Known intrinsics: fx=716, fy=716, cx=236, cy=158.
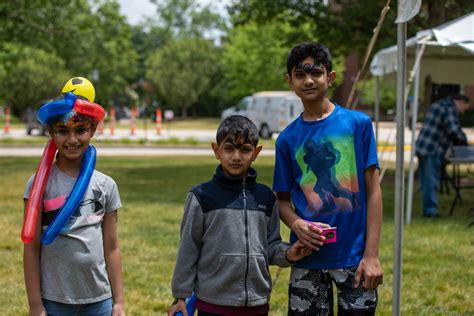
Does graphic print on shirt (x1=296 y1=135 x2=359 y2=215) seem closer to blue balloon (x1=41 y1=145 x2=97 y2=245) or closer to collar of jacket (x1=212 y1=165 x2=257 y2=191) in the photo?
collar of jacket (x1=212 y1=165 x2=257 y2=191)

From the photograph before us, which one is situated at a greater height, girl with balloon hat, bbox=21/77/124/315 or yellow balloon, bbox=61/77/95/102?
yellow balloon, bbox=61/77/95/102

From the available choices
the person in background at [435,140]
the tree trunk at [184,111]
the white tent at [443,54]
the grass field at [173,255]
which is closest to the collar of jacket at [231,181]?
the grass field at [173,255]

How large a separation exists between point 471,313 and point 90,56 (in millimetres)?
50541

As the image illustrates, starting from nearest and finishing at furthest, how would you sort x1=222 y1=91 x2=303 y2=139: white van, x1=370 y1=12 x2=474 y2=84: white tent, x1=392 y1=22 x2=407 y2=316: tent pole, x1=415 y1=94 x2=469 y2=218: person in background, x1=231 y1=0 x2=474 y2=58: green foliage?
x1=392 y1=22 x2=407 y2=316: tent pole → x1=370 y1=12 x2=474 y2=84: white tent → x1=415 y1=94 x2=469 y2=218: person in background → x1=231 y1=0 x2=474 y2=58: green foliage → x1=222 y1=91 x2=303 y2=139: white van

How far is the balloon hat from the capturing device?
107 inches

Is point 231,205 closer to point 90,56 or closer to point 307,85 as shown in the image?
point 307,85

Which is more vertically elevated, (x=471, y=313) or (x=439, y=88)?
(x=439, y=88)

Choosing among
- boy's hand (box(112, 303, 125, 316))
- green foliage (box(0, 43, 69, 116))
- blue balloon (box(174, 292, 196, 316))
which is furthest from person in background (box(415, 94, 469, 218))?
green foliage (box(0, 43, 69, 116))

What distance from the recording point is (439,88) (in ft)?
49.3

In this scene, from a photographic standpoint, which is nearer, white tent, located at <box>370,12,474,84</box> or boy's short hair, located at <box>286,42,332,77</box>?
boy's short hair, located at <box>286,42,332,77</box>

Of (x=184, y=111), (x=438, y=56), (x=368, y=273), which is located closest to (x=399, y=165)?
(x=368, y=273)

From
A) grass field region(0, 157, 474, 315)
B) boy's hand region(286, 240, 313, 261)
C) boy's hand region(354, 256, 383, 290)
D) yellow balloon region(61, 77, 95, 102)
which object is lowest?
grass field region(0, 157, 474, 315)

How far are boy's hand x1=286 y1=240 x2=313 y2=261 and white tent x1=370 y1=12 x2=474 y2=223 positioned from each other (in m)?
5.51

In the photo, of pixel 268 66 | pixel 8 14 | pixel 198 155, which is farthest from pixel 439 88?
pixel 268 66
